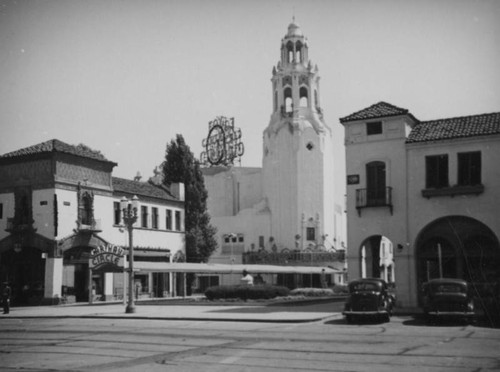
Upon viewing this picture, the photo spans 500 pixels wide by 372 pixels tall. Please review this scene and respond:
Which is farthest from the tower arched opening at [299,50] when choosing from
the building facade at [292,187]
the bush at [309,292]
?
the bush at [309,292]

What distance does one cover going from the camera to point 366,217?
32.8 metres

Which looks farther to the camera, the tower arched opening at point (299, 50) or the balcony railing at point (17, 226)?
the tower arched opening at point (299, 50)

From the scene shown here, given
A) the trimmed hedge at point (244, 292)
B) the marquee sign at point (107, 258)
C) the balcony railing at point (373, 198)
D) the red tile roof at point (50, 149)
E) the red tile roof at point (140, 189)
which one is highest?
the red tile roof at point (50, 149)

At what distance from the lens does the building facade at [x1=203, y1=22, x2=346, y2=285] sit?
251ft

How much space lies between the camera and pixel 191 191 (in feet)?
196

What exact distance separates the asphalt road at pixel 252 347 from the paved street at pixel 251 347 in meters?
0.02

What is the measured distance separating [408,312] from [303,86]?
53.2m

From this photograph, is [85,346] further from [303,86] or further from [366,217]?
[303,86]

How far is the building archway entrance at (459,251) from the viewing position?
98.2 ft

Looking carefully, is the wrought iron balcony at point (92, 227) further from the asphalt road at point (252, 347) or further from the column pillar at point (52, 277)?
the asphalt road at point (252, 347)

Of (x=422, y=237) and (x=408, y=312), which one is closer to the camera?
(x=408, y=312)

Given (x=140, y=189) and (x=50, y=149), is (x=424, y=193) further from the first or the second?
(x=140, y=189)

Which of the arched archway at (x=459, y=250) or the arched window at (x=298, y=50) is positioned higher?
the arched window at (x=298, y=50)

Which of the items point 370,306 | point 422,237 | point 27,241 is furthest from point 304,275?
point 370,306
